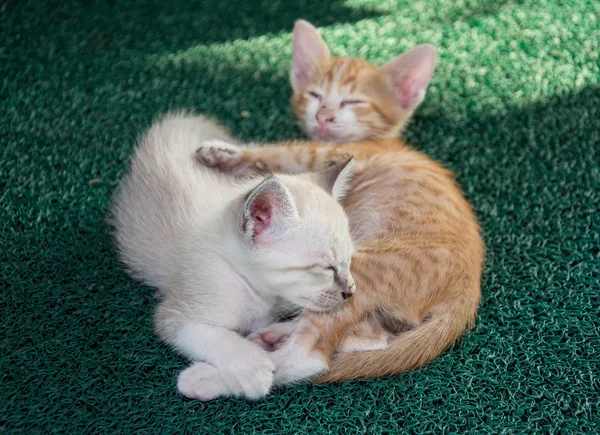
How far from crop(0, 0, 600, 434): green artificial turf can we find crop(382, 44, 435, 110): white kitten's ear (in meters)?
0.16

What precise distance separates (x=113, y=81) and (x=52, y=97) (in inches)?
9.7

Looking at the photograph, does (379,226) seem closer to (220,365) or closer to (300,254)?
(300,254)

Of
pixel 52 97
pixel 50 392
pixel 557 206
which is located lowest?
pixel 557 206

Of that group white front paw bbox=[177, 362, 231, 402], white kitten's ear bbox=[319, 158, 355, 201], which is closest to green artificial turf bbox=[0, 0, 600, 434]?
white front paw bbox=[177, 362, 231, 402]

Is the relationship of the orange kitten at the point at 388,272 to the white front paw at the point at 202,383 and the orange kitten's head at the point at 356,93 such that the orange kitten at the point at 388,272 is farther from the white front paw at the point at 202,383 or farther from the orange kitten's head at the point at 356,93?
the orange kitten's head at the point at 356,93

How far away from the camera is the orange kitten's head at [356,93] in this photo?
233cm

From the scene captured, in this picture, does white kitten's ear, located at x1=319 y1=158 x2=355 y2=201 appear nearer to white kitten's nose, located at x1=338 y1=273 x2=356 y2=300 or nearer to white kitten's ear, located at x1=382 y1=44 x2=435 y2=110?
white kitten's nose, located at x1=338 y1=273 x2=356 y2=300

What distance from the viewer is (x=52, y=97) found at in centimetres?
243

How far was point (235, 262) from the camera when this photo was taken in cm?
162

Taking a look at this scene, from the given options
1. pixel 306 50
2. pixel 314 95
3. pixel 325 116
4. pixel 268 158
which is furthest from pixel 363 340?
pixel 306 50

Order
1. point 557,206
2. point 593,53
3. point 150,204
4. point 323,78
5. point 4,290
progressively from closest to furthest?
point 4,290
point 150,204
point 557,206
point 323,78
point 593,53

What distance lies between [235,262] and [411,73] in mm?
1123

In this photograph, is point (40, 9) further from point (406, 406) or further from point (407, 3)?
point (406, 406)

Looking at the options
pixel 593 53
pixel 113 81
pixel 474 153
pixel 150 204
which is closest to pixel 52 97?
pixel 113 81
